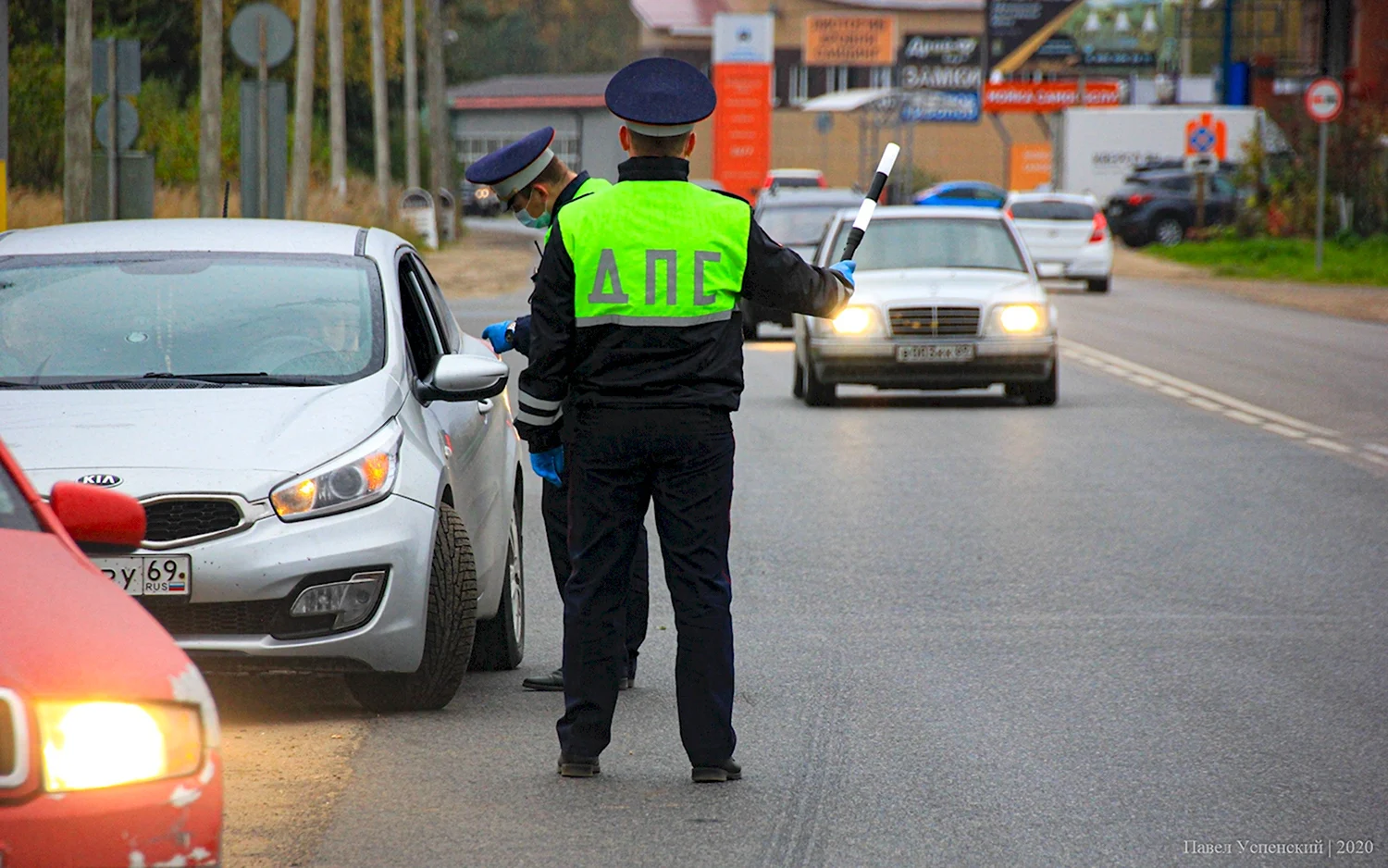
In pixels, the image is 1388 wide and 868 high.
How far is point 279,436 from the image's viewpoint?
247 inches

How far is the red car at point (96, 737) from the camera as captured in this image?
10.9 feet

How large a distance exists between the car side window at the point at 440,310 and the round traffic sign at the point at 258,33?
1409 cm

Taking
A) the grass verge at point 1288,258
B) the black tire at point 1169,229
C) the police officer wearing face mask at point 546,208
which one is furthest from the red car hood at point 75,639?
the black tire at point 1169,229

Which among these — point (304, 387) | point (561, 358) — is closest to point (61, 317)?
point (304, 387)

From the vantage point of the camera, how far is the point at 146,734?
3.50m

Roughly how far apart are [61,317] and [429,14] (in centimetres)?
5461

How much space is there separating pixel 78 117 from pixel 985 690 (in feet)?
50.7

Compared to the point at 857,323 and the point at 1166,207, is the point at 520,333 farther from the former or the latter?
the point at 1166,207

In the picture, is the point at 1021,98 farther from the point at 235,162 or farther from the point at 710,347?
the point at 710,347

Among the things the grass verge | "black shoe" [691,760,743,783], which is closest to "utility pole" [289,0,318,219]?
the grass verge

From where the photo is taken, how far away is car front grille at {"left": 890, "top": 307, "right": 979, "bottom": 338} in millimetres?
17297

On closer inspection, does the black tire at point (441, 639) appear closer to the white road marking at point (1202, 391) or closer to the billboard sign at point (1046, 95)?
the white road marking at point (1202, 391)

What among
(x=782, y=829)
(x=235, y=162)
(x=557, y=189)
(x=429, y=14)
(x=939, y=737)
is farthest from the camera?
(x=429, y=14)

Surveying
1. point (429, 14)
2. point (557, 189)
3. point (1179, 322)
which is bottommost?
point (1179, 322)
